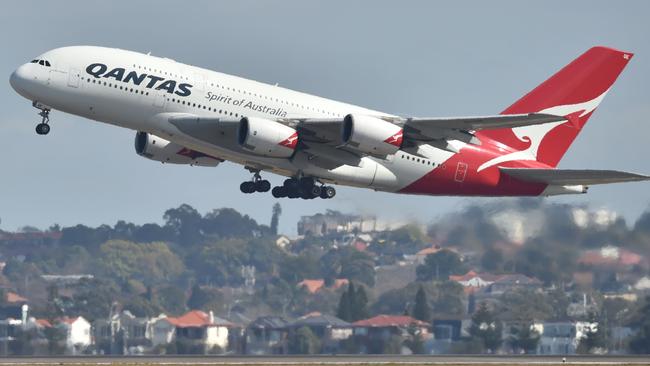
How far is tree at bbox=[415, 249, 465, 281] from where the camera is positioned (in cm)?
7131

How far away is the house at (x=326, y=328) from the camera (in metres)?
68.0

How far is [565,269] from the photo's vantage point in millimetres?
66562

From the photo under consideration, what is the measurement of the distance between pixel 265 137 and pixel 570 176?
42.6 feet

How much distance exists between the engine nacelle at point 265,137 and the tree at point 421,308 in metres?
16.0

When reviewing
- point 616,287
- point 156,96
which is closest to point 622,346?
point 616,287

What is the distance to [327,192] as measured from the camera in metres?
62.3

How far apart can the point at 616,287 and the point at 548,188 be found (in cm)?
616

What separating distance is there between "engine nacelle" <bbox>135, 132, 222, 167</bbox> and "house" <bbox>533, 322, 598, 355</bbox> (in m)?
16.7

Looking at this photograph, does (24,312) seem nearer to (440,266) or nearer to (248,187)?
(248,187)

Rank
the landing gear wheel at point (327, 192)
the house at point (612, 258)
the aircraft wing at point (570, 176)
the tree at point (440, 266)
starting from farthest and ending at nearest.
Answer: the tree at point (440, 266) < the house at point (612, 258) < the landing gear wheel at point (327, 192) < the aircraft wing at point (570, 176)

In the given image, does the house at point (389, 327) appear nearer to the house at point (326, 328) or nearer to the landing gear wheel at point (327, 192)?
the house at point (326, 328)

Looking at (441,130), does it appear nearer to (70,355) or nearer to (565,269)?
(565,269)

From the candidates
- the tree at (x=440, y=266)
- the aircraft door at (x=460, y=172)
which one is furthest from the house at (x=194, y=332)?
the aircraft door at (x=460, y=172)

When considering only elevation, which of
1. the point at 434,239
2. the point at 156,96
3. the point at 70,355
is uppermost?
the point at 156,96
